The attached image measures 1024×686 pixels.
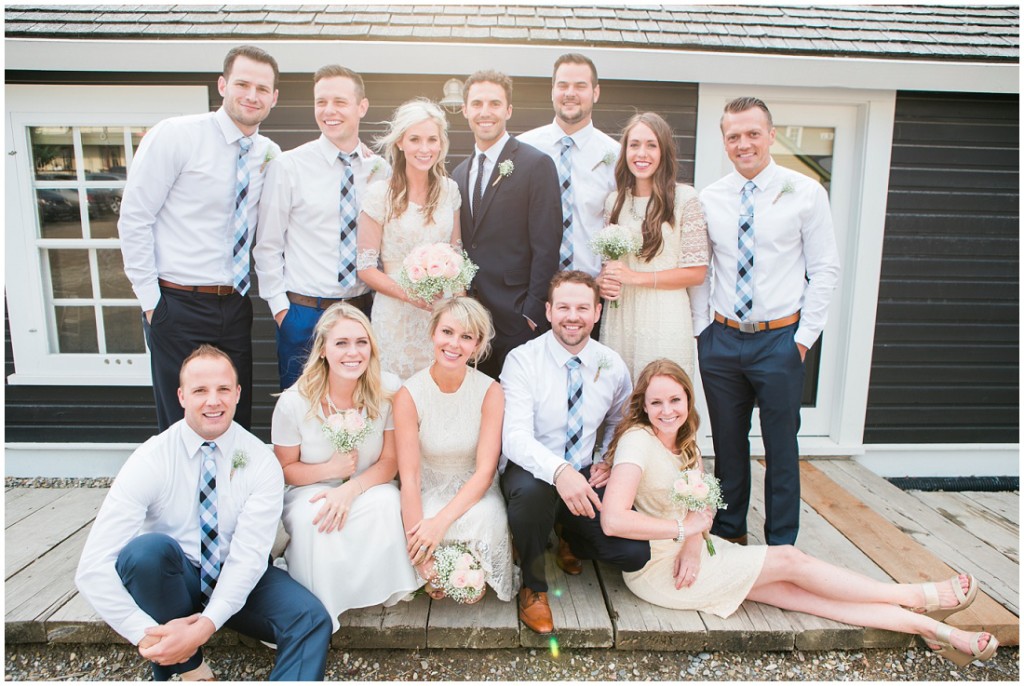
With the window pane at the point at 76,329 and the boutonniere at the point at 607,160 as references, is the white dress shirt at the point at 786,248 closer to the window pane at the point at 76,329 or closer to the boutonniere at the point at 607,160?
the boutonniere at the point at 607,160

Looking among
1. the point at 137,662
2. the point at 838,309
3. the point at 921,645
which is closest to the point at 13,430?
the point at 137,662

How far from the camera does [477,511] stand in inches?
114

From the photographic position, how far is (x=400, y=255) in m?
3.39

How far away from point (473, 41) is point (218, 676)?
153 inches

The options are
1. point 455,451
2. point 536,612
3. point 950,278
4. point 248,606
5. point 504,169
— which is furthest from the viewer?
point 950,278

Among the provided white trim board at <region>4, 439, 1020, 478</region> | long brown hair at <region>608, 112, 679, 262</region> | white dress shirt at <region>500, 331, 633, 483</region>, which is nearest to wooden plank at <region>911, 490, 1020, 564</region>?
white trim board at <region>4, 439, 1020, 478</region>

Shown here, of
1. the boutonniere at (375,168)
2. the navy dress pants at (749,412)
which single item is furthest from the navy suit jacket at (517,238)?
the navy dress pants at (749,412)

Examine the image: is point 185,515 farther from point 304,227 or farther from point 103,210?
point 103,210

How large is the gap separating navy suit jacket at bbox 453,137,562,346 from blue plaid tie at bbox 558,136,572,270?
0.17 metres

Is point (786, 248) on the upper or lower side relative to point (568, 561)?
upper

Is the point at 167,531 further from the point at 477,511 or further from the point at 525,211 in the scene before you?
the point at 525,211

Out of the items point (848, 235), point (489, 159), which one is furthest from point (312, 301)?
point (848, 235)

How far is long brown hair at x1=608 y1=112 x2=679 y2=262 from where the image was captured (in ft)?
10.6

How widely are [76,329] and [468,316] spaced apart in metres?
3.75
